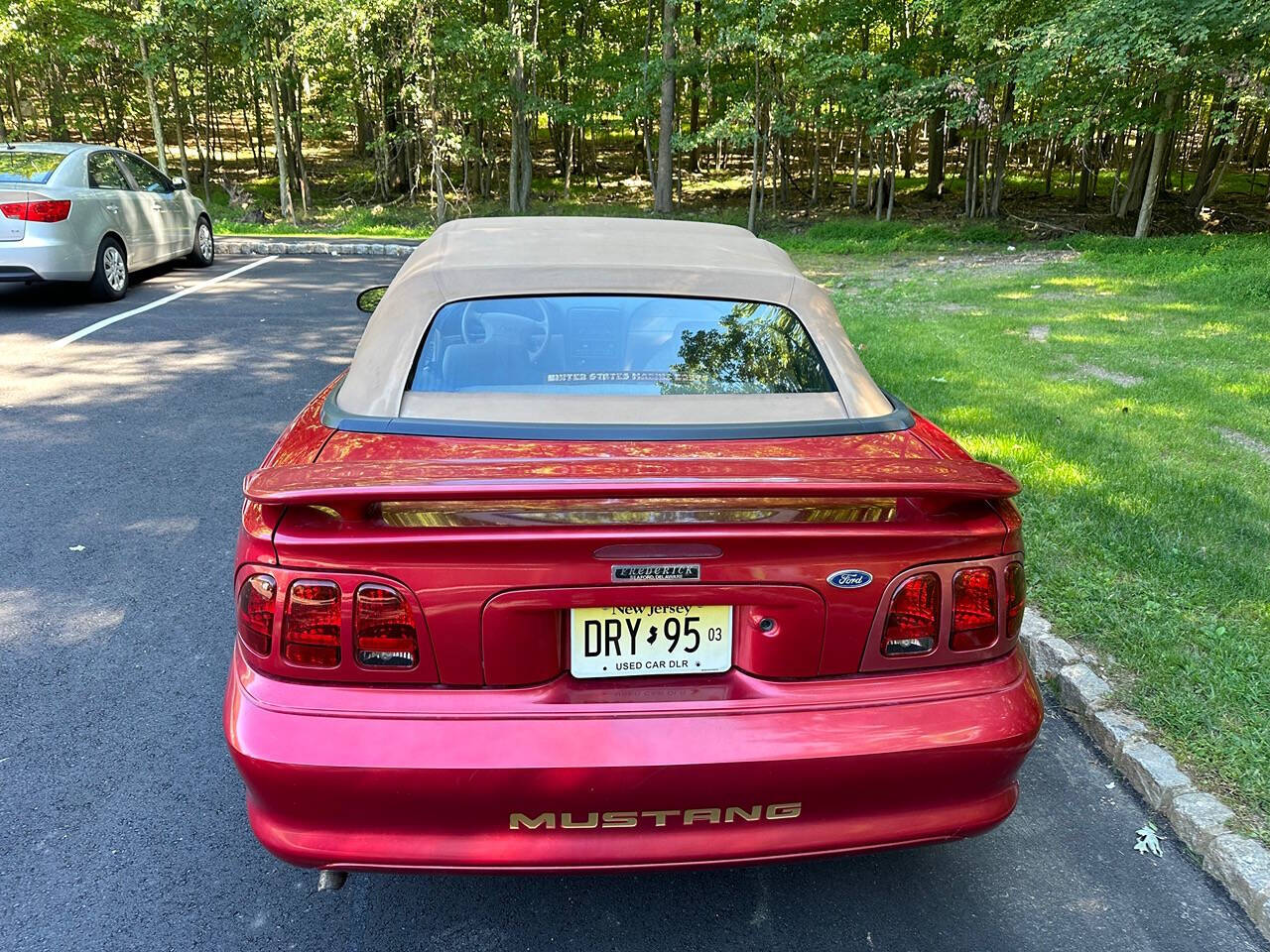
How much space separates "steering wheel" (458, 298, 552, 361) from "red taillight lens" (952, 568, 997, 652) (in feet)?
4.66

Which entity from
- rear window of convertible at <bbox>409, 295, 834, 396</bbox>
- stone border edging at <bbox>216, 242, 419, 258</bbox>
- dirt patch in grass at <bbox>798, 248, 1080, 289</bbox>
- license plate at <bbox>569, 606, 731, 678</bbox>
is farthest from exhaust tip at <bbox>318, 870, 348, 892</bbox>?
stone border edging at <bbox>216, 242, 419, 258</bbox>

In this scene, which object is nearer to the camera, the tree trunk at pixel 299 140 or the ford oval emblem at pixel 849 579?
the ford oval emblem at pixel 849 579

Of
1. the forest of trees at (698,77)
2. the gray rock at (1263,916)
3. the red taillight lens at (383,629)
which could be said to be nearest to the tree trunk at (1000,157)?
the forest of trees at (698,77)

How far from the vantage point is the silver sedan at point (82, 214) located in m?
8.55

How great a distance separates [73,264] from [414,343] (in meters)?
8.35

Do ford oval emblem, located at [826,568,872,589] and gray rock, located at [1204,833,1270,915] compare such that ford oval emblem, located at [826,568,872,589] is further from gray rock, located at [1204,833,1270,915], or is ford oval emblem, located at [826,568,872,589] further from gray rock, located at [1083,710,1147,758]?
gray rock, located at [1083,710,1147,758]

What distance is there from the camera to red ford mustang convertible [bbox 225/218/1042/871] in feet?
5.82

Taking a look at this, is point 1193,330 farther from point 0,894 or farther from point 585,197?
point 585,197

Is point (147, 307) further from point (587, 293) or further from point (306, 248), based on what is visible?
point (587, 293)

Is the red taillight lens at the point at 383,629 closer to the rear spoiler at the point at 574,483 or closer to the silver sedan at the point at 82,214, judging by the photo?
the rear spoiler at the point at 574,483

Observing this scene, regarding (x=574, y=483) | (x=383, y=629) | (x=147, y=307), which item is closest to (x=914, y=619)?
(x=574, y=483)

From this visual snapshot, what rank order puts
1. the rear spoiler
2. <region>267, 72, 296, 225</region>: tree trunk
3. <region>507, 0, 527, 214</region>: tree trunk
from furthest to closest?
<region>267, 72, 296, 225</region>: tree trunk, <region>507, 0, 527, 214</region>: tree trunk, the rear spoiler

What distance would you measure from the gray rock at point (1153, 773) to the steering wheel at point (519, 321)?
233cm

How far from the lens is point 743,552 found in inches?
71.9
